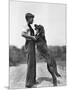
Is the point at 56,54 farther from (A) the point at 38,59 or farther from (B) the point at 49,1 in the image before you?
(B) the point at 49,1

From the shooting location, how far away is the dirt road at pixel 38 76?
7.47ft

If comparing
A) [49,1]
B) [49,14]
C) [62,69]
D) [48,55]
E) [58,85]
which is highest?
[49,1]

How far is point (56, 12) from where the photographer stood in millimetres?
2455

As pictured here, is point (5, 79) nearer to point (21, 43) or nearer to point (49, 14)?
point (21, 43)

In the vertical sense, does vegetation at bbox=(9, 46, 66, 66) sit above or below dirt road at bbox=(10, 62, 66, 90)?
above

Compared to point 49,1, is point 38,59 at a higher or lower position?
lower

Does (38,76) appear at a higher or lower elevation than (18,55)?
lower

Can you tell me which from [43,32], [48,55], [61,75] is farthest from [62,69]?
[43,32]

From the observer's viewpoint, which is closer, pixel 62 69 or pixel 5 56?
pixel 5 56

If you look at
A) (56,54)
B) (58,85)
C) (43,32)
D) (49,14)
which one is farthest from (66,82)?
(49,14)

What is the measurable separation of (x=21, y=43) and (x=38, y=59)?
0.27 m

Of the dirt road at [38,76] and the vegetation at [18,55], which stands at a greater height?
the vegetation at [18,55]

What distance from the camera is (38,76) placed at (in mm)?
2365

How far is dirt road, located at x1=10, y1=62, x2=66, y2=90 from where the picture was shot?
7.47ft
